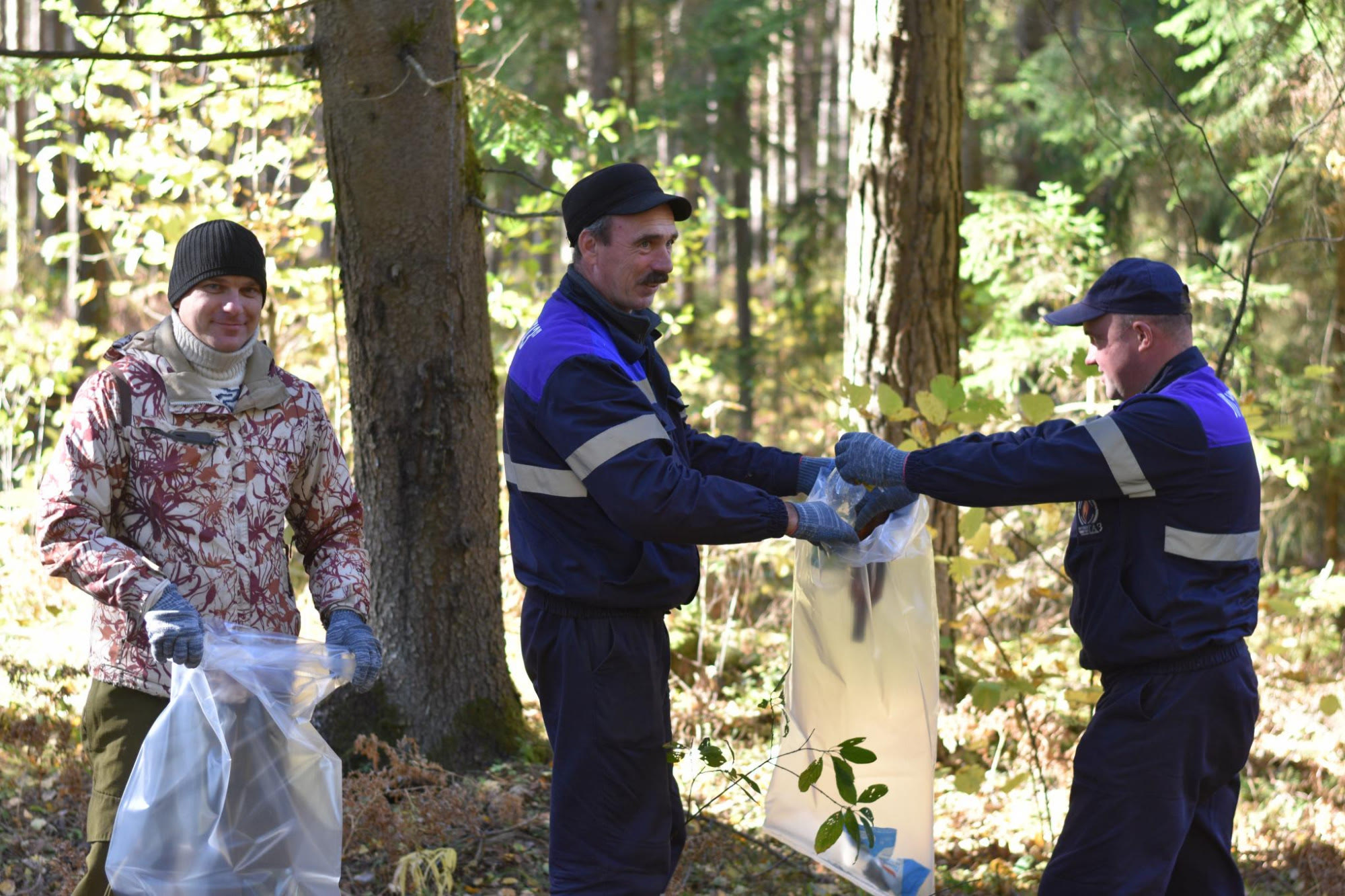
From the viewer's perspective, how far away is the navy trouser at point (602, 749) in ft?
9.33

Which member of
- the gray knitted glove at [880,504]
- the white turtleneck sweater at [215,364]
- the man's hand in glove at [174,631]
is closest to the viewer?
the man's hand in glove at [174,631]

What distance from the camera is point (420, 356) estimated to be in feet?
14.1

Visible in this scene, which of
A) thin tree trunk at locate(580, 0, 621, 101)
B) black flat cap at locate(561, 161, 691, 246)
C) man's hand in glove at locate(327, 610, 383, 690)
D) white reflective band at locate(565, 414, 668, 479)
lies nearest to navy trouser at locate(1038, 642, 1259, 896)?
white reflective band at locate(565, 414, 668, 479)

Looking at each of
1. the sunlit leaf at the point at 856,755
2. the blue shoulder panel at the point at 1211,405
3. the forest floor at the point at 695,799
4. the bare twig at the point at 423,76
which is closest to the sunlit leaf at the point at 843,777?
the sunlit leaf at the point at 856,755

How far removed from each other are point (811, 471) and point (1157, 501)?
0.98 metres

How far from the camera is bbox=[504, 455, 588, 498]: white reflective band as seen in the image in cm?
281

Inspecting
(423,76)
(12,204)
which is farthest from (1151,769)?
(12,204)

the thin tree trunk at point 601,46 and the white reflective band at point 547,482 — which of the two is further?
the thin tree trunk at point 601,46

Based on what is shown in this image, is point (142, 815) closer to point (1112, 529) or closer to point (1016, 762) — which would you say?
point (1112, 529)

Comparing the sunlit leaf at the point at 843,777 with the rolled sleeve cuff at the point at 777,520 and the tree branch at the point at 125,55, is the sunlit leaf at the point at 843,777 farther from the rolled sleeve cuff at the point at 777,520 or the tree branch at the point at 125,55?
the tree branch at the point at 125,55

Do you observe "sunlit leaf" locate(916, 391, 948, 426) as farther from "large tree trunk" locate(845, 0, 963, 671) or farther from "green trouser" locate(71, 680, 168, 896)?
"green trouser" locate(71, 680, 168, 896)

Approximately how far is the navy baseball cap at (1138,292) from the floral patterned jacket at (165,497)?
2.20 meters

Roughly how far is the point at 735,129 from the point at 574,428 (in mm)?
13842

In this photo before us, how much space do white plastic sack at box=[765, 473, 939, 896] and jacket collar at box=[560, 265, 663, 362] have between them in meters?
0.81
